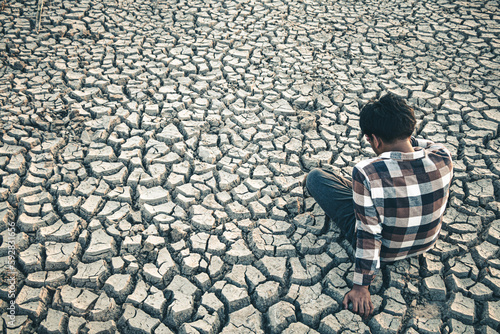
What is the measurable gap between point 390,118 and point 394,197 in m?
0.39

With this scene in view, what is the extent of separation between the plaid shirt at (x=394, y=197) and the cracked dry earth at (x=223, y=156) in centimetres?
34

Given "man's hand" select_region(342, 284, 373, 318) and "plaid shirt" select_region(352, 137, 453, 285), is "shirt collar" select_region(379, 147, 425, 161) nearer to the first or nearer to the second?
"plaid shirt" select_region(352, 137, 453, 285)

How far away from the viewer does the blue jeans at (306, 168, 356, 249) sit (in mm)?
2300

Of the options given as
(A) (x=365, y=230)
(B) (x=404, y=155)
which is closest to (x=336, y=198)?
(A) (x=365, y=230)

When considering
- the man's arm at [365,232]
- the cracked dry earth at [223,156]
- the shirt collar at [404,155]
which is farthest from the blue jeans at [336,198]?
the shirt collar at [404,155]

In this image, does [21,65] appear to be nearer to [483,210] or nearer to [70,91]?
[70,91]

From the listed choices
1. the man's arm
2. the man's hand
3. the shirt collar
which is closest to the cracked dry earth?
the man's hand

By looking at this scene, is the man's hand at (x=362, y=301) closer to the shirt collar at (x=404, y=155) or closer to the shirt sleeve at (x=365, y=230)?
the shirt sleeve at (x=365, y=230)

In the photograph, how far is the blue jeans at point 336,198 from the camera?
2.30 metres

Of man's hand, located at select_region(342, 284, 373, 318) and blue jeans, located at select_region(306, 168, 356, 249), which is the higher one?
blue jeans, located at select_region(306, 168, 356, 249)

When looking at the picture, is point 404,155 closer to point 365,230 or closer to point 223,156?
point 365,230

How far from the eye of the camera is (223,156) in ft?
9.86

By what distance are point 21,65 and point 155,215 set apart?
2368 mm

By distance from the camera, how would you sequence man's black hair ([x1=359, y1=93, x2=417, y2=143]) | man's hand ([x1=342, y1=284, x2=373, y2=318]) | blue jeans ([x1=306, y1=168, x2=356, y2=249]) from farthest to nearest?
blue jeans ([x1=306, y1=168, x2=356, y2=249])
man's hand ([x1=342, y1=284, x2=373, y2=318])
man's black hair ([x1=359, y1=93, x2=417, y2=143])
